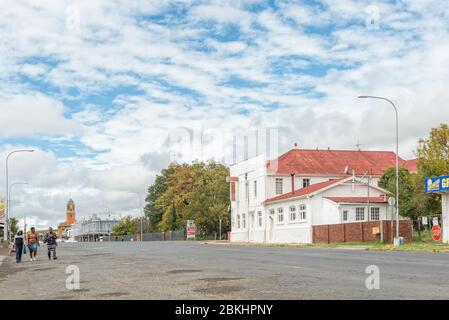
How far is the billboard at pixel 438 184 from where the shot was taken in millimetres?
40659

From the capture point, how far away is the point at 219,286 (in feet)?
45.6

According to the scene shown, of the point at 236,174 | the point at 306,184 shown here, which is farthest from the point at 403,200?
the point at 236,174

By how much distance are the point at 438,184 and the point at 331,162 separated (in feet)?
105

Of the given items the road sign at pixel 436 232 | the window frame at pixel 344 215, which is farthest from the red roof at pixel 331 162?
the road sign at pixel 436 232

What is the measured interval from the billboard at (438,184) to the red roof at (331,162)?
2635 cm

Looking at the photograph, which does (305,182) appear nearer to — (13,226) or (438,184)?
(438,184)

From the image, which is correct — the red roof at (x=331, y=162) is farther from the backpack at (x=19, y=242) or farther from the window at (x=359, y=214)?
the backpack at (x=19, y=242)

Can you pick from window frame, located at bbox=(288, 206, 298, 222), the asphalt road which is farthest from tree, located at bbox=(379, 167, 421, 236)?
the asphalt road

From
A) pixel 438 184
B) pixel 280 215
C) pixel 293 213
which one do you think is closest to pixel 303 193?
pixel 293 213

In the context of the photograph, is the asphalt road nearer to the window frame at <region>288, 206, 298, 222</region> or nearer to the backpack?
the backpack
